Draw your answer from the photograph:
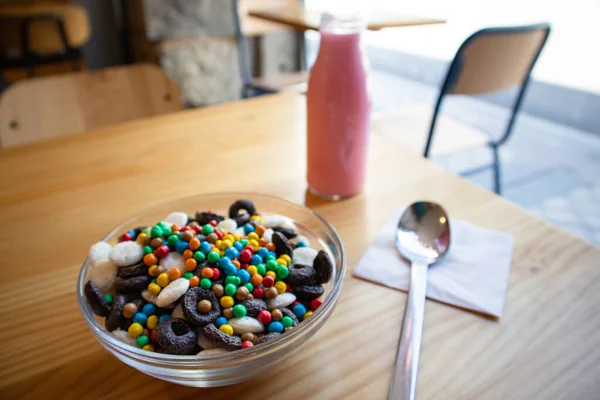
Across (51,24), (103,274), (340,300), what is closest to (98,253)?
(103,274)

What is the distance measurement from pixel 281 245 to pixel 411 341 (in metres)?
0.15

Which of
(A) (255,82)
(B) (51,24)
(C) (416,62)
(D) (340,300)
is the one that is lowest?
(C) (416,62)

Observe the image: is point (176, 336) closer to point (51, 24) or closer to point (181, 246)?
point (181, 246)

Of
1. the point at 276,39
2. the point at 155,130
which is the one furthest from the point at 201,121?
the point at 276,39

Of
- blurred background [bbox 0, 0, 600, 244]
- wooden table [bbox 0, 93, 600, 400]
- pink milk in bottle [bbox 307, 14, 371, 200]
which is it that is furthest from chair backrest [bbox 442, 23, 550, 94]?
pink milk in bottle [bbox 307, 14, 371, 200]

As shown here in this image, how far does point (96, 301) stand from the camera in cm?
37

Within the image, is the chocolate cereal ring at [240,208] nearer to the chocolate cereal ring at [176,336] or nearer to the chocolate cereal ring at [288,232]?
the chocolate cereal ring at [288,232]

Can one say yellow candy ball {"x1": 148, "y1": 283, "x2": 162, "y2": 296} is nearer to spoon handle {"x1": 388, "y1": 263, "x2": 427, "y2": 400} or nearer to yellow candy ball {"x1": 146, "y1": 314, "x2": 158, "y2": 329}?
yellow candy ball {"x1": 146, "y1": 314, "x2": 158, "y2": 329}

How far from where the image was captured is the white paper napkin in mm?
450

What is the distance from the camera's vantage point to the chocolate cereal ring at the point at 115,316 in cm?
36

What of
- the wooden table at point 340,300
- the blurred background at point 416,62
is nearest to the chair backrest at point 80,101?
the wooden table at point 340,300

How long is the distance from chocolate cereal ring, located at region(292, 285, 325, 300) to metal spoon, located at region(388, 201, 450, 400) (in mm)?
87

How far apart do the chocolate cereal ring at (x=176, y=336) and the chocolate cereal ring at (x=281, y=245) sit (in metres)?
0.12

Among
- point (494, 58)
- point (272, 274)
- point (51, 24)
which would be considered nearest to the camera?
point (272, 274)
